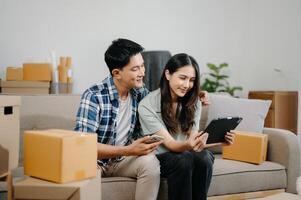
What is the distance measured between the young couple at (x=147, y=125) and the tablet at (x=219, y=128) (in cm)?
4

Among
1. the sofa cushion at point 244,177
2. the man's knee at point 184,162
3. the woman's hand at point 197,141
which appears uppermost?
the woman's hand at point 197,141

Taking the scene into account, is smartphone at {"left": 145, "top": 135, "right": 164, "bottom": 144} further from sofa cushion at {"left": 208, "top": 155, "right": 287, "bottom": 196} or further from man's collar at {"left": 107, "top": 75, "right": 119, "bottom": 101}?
sofa cushion at {"left": 208, "top": 155, "right": 287, "bottom": 196}

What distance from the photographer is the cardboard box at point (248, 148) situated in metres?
2.32

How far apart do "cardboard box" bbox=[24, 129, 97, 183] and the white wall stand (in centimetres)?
258

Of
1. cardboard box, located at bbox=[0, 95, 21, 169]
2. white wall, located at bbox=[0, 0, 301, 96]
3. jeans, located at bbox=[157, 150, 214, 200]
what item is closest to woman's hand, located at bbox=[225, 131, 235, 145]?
jeans, located at bbox=[157, 150, 214, 200]

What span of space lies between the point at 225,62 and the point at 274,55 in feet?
2.05

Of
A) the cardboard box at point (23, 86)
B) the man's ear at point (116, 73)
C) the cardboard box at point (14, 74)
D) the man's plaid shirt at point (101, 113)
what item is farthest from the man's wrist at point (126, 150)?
the cardboard box at point (14, 74)

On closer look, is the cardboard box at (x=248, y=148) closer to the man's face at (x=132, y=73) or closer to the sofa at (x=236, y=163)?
the sofa at (x=236, y=163)

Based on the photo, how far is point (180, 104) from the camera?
6.93ft

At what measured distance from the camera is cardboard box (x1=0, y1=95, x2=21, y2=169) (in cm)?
171

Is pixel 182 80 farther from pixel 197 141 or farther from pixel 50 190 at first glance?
pixel 50 190

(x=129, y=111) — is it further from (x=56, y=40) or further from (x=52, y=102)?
(x=56, y=40)

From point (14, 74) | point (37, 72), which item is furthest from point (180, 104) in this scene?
point (14, 74)

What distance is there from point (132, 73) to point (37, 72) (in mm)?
1774
